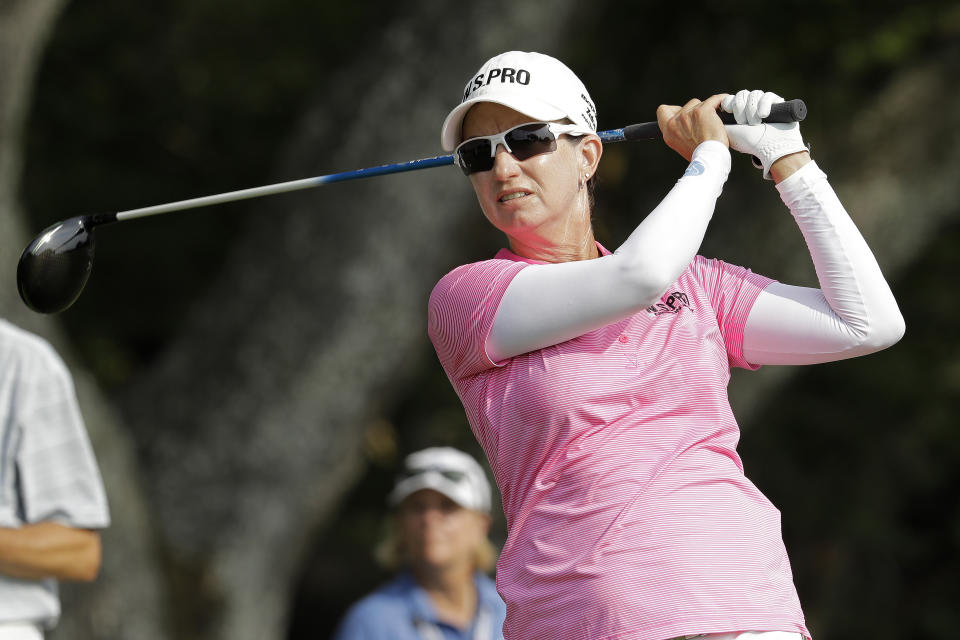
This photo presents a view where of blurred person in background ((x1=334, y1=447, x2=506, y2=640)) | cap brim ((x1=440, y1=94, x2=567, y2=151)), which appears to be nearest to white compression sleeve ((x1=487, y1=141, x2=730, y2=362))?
cap brim ((x1=440, y1=94, x2=567, y2=151))

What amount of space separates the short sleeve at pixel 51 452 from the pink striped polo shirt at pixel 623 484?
136cm

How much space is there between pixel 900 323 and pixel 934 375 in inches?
355

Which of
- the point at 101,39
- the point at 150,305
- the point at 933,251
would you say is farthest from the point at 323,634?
the point at 933,251

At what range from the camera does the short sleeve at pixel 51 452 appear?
3.68m

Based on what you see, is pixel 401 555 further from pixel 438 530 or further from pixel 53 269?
pixel 53 269

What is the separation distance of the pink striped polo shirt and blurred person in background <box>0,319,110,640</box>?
1.36m

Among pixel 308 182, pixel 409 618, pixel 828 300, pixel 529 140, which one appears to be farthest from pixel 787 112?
pixel 409 618

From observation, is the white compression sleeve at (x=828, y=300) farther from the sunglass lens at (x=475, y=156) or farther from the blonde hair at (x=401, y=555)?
the blonde hair at (x=401, y=555)

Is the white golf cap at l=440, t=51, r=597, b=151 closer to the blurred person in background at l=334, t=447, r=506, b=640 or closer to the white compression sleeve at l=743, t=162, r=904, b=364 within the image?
the white compression sleeve at l=743, t=162, r=904, b=364

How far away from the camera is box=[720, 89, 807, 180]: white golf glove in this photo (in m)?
2.84

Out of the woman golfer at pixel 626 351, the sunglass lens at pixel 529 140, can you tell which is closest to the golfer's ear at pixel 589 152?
the woman golfer at pixel 626 351

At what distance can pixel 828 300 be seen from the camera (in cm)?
288

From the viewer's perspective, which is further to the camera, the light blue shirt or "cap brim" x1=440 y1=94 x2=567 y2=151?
the light blue shirt

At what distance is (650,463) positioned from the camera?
2586 millimetres
